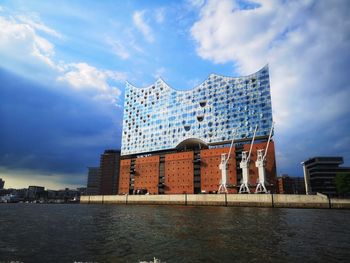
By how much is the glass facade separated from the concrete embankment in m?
25.3

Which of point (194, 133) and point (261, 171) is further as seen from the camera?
point (194, 133)

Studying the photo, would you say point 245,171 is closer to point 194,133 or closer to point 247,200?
point 247,200

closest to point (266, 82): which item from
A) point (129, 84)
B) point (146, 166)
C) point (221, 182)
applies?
point (221, 182)

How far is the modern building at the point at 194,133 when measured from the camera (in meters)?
103

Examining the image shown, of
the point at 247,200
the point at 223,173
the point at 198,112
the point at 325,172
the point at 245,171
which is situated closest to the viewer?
the point at 247,200

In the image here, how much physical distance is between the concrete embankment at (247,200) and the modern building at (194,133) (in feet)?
23.5

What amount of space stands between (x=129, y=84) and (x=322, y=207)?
377ft

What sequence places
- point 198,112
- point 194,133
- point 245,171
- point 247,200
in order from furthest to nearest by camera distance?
point 198,112 < point 194,133 < point 245,171 < point 247,200

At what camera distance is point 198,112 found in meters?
118

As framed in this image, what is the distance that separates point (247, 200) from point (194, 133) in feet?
135

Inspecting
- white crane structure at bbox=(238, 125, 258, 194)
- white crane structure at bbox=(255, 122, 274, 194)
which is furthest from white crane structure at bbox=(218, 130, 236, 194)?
white crane structure at bbox=(255, 122, 274, 194)

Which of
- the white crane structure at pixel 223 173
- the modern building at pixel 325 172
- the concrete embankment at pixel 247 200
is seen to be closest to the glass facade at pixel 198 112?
the white crane structure at pixel 223 173

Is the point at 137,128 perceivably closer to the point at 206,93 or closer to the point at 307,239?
the point at 206,93

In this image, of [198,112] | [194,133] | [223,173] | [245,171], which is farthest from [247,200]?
[198,112]
